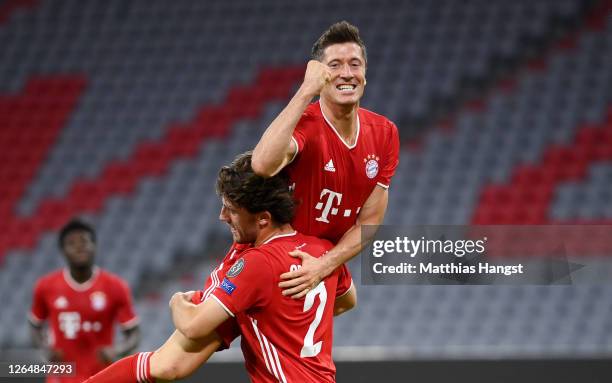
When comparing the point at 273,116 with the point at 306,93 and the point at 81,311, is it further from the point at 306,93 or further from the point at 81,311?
the point at 306,93

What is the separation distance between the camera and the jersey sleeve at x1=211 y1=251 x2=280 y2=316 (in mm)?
3307

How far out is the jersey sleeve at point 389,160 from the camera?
391cm

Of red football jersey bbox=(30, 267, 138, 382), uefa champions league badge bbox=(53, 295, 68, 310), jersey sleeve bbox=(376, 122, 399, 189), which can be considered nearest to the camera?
jersey sleeve bbox=(376, 122, 399, 189)

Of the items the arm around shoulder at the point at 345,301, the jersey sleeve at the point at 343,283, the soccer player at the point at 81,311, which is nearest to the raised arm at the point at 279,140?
the jersey sleeve at the point at 343,283

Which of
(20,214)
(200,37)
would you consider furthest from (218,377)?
(200,37)

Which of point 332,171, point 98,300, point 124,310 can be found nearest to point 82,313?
point 98,300

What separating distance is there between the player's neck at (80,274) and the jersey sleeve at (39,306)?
199 millimetres

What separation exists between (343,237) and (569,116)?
5.43 m

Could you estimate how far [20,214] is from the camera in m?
9.16

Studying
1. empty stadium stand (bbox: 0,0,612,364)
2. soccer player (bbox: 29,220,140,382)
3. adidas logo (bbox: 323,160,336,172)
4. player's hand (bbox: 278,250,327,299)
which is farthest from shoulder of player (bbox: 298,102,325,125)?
empty stadium stand (bbox: 0,0,612,364)

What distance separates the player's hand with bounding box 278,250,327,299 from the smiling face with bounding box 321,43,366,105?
0.59m

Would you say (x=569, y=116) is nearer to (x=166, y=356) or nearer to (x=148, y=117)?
(x=148, y=117)

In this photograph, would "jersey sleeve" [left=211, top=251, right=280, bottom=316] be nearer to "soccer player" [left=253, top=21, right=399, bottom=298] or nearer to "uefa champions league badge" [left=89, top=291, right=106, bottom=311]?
"soccer player" [left=253, top=21, right=399, bottom=298]

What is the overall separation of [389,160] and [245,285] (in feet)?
3.13
